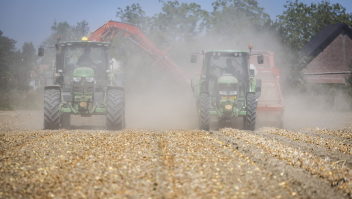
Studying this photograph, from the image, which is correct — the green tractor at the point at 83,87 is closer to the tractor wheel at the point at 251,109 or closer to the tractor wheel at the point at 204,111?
the tractor wheel at the point at 204,111

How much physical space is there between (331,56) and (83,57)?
94.6 feet

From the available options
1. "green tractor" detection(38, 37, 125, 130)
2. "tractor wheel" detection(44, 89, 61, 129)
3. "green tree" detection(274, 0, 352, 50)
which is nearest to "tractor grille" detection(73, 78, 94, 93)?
"green tractor" detection(38, 37, 125, 130)

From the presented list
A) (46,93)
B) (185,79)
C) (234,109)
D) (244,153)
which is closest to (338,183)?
(244,153)

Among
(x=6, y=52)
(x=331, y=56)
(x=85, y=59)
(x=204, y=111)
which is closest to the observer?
(x=204, y=111)

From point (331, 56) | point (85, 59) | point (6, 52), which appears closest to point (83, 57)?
point (85, 59)

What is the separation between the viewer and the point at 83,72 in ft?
33.5

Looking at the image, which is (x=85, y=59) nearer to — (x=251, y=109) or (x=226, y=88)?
(x=226, y=88)

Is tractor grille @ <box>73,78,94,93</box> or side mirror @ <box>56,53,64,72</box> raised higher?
side mirror @ <box>56,53,64,72</box>

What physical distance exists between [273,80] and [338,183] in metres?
9.56

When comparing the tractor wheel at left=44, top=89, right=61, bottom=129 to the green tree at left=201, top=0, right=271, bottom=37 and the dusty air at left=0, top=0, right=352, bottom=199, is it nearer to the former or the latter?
the dusty air at left=0, top=0, right=352, bottom=199

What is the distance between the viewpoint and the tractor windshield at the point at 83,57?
35.9 feet

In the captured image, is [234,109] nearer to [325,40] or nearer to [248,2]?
[325,40]

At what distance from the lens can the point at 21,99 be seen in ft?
75.8

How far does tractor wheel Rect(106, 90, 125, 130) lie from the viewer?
391 inches
